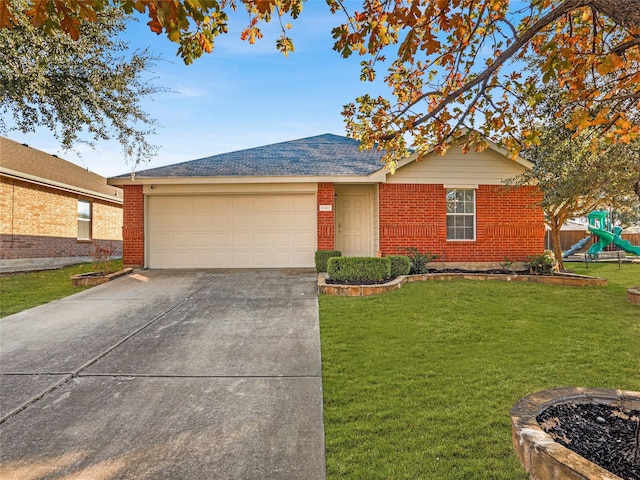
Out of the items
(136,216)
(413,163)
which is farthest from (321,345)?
(136,216)

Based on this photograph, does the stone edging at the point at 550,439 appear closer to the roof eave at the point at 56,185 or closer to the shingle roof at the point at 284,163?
the shingle roof at the point at 284,163

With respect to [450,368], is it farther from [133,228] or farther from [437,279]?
[133,228]

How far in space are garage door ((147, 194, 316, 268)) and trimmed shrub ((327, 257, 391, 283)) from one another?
3433mm

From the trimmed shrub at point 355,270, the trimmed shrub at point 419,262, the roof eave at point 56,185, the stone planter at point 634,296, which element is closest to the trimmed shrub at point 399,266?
the trimmed shrub at point 419,262

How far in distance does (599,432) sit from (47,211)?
60.1 ft


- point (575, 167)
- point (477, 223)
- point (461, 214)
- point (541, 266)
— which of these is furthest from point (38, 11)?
point (541, 266)

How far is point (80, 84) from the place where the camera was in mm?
11227

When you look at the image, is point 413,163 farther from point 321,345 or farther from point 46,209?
point 46,209

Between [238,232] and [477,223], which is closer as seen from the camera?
[477,223]

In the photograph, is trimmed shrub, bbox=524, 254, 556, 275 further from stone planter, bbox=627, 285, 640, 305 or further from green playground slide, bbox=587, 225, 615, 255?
green playground slide, bbox=587, 225, 615, 255

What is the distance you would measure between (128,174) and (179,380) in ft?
33.7

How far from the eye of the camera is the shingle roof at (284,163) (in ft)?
40.8

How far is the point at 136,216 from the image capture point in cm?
1259

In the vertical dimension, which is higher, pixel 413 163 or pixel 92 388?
pixel 413 163
